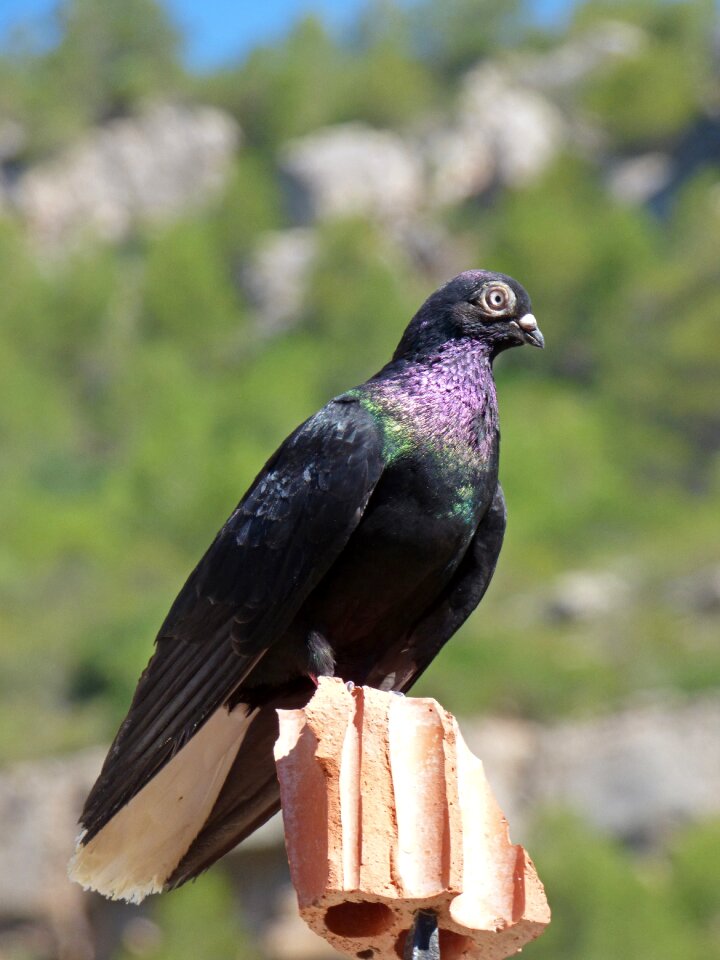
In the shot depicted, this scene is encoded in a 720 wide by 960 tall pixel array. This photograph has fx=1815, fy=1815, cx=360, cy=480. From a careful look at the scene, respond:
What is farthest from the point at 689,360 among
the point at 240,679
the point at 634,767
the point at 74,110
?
the point at 240,679

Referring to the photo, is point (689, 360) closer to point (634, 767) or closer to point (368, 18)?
point (634, 767)

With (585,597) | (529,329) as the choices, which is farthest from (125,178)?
(529,329)

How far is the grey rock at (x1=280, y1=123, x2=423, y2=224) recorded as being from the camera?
180 ft

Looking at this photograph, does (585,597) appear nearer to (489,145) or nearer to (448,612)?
(448,612)

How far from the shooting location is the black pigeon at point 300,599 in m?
4.88

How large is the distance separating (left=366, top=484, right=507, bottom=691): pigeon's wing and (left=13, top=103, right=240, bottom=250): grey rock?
51248 millimetres

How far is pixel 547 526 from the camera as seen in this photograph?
33938mm

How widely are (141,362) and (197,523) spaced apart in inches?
481

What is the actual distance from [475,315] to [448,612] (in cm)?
87

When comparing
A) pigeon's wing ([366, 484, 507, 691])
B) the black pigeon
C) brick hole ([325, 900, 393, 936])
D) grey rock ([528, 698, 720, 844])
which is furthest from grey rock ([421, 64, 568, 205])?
brick hole ([325, 900, 393, 936])

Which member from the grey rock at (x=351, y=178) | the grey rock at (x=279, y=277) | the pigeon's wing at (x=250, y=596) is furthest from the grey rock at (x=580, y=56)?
the pigeon's wing at (x=250, y=596)

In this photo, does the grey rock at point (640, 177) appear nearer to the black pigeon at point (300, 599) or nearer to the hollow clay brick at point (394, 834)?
the black pigeon at point (300, 599)

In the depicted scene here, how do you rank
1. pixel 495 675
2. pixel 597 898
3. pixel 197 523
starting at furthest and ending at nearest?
pixel 197 523 < pixel 495 675 < pixel 597 898

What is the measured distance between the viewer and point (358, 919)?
3.95m
